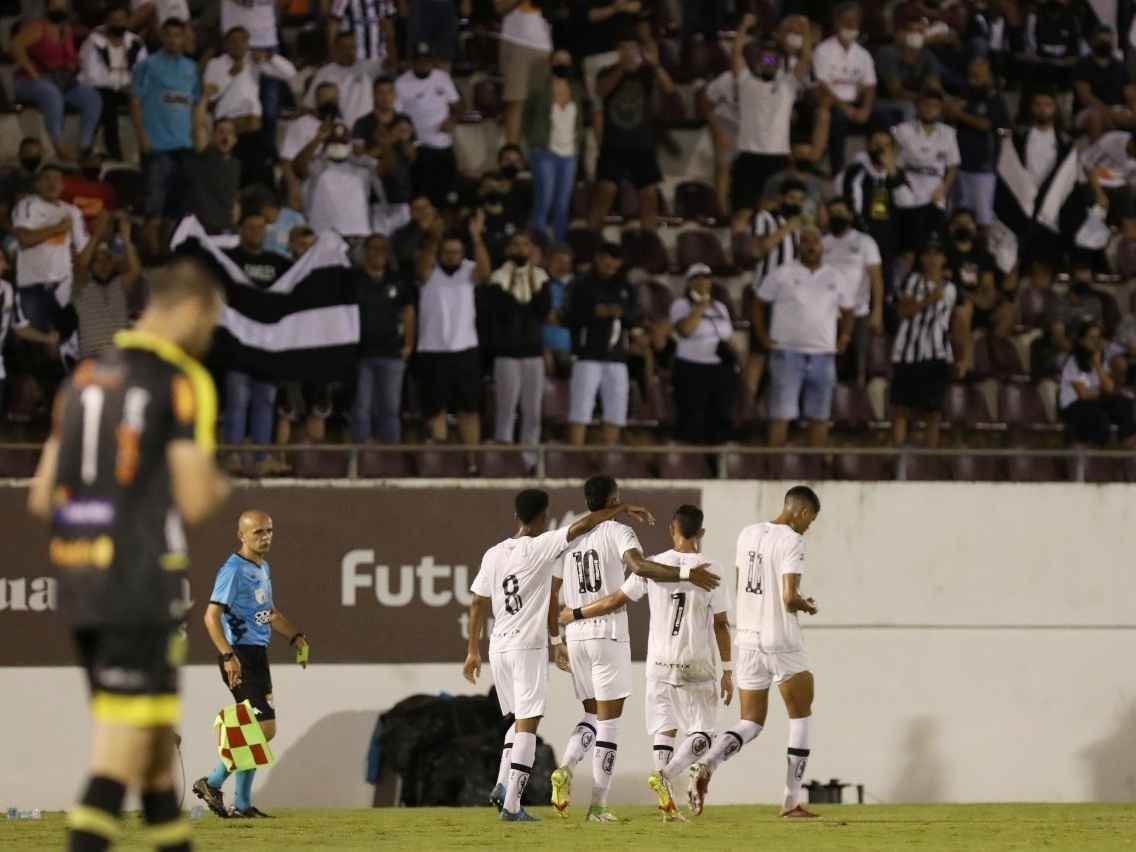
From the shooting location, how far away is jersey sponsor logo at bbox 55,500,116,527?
5.71 meters

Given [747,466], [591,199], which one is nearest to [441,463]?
[747,466]

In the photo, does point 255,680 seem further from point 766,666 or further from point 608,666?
point 766,666

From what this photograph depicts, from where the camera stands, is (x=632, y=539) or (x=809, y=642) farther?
(x=809, y=642)

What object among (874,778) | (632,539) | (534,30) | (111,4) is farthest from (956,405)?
(111,4)

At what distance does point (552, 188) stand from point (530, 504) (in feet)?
23.2

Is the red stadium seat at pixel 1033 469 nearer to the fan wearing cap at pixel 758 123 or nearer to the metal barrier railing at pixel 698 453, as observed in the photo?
the metal barrier railing at pixel 698 453

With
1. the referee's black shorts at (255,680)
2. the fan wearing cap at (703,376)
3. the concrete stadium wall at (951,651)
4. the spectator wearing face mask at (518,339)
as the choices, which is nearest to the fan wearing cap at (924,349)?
the concrete stadium wall at (951,651)

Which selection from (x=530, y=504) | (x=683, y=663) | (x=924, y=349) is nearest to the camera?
(x=530, y=504)

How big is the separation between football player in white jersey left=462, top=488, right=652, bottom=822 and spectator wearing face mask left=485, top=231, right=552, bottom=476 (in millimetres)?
4038

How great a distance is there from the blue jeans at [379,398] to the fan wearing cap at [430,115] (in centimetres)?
233

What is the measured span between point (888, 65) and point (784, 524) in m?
9.22

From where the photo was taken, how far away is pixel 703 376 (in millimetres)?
16750

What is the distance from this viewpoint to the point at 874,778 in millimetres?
16547

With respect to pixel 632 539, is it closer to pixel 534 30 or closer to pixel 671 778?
pixel 671 778
